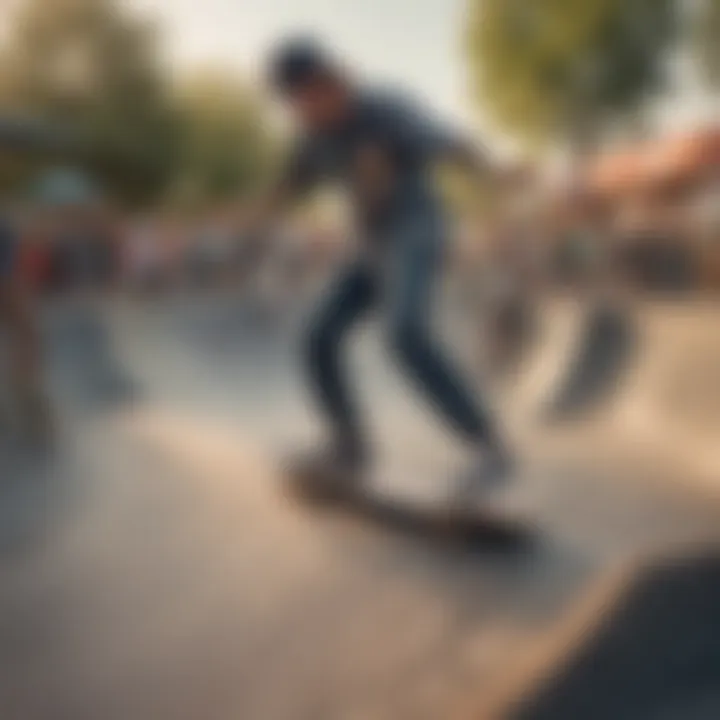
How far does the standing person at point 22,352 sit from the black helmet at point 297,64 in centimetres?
16

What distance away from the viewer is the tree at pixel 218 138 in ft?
1.36

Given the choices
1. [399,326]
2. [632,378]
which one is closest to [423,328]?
[399,326]

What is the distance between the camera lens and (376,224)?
44cm

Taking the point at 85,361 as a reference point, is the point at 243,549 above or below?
below

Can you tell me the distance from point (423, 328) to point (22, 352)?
213 millimetres

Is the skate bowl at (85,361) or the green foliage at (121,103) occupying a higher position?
the green foliage at (121,103)

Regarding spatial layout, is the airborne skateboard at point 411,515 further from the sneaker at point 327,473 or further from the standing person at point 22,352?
the standing person at point 22,352

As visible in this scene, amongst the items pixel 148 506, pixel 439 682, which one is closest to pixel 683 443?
pixel 439 682

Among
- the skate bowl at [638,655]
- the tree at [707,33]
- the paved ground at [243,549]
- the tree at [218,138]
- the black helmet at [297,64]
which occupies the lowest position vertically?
the skate bowl at [638,655]

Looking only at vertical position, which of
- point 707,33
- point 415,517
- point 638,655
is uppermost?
point 707,33

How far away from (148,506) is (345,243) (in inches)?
7.2

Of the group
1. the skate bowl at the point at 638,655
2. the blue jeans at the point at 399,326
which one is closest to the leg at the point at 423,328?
the blue jeans at the point at 399,326

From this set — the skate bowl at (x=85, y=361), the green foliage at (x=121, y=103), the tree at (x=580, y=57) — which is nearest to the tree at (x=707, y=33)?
the tree at (x=580, y=57)

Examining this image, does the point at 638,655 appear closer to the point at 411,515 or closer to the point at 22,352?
the point at 411,515
